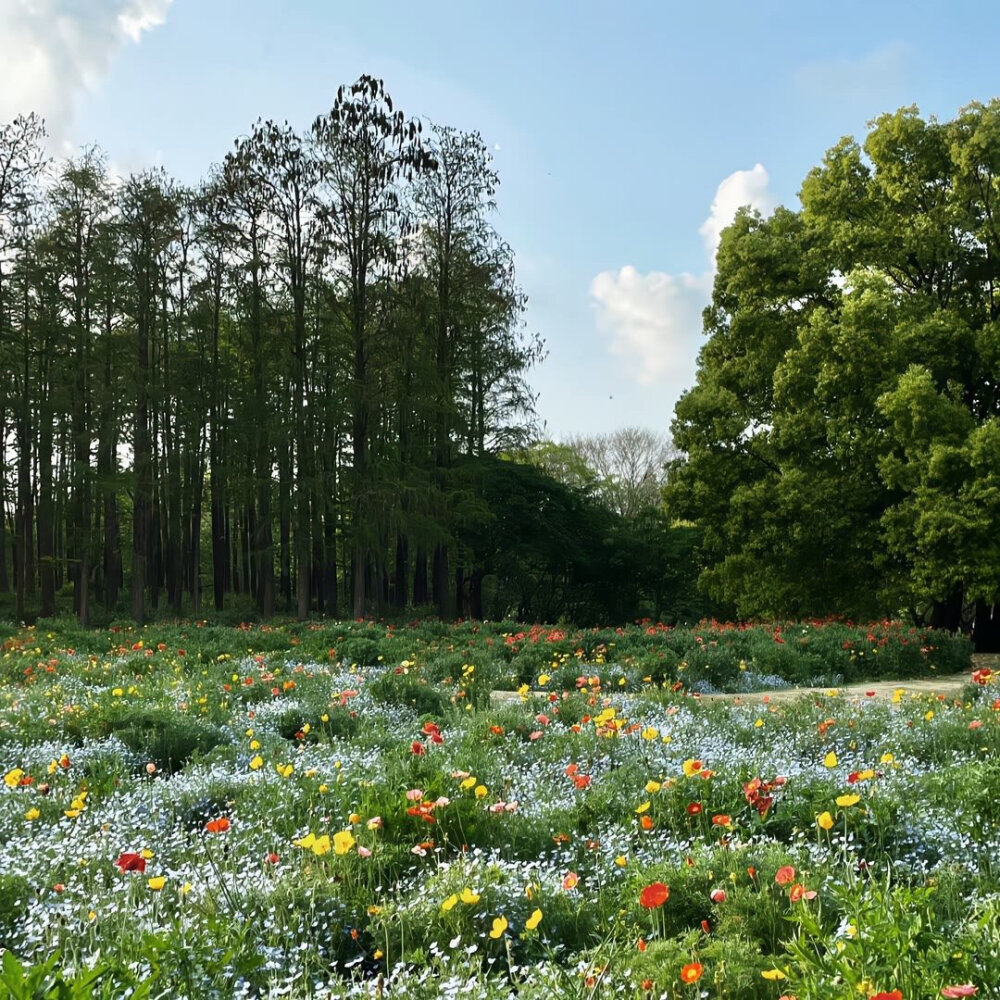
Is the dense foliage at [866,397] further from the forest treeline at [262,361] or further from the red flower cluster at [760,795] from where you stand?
the red flower cluster at [760,795]

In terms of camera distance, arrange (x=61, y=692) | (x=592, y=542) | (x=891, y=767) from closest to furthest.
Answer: (x=891, y=767) → (x=61, y=692) → (x=592, y=542)

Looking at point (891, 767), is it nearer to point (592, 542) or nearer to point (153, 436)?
point (153, 436)

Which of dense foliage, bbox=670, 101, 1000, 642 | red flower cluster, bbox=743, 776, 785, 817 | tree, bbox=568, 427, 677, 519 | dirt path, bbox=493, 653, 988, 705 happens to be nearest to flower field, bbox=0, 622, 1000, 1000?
red flower cluster, bbox=743, 776, 785, 817

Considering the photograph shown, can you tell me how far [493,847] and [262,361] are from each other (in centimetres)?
2287

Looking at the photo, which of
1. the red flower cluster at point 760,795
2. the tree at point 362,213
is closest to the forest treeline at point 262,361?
the tree at point 362,213

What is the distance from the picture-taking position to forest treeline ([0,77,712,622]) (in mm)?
22625

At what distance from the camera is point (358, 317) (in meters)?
23.0

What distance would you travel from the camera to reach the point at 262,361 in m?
25.2

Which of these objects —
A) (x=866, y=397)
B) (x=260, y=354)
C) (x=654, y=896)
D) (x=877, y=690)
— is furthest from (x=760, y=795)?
(x=260, y=354)

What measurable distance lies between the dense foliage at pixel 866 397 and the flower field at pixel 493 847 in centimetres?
1048

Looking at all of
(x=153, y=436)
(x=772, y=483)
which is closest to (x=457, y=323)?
(x=153, y=436)

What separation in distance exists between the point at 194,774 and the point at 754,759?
3329 mm

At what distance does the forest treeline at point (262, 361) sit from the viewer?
22.6 metres

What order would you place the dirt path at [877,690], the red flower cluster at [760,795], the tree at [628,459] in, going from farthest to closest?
1. the tree at [628,459]
2. the dirt path at [877,690]
3. the red flower cluster at [760,795]
